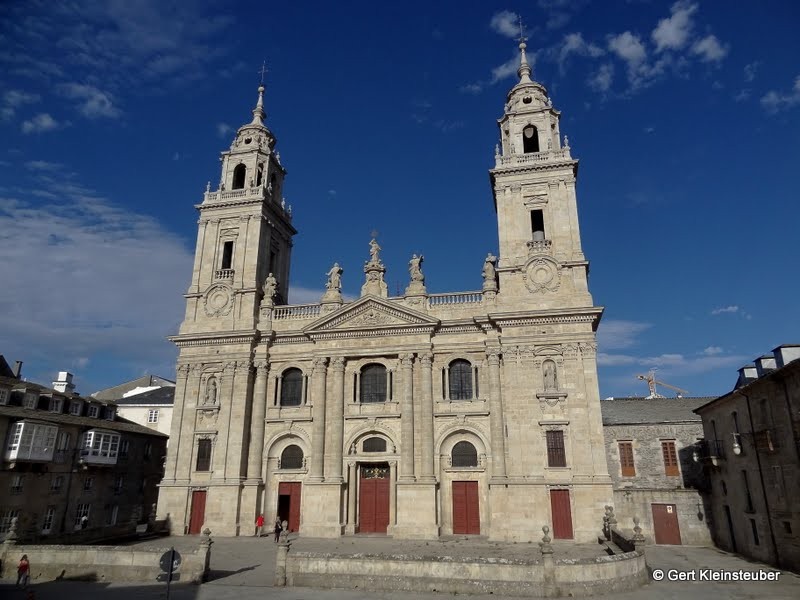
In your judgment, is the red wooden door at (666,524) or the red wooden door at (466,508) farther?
the red wooden door at (666,524)

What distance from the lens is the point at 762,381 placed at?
25.4 m

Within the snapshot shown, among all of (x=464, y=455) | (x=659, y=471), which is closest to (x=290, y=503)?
(x=464, y=455)

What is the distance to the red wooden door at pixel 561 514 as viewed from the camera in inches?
1184

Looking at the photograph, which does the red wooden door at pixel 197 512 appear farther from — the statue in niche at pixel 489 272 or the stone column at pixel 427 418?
the statue in niche at pixel 489 272

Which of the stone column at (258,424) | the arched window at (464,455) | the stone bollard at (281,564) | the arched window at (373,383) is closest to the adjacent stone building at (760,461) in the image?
the arched window at (464,455)

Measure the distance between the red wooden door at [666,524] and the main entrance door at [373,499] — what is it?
57.9 feet

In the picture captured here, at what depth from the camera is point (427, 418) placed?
3378cm

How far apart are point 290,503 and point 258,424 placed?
536 cm

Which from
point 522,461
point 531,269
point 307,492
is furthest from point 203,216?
point 522,461

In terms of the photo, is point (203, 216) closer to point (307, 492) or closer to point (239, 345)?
point (239, 345)

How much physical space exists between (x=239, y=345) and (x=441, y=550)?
19.1m

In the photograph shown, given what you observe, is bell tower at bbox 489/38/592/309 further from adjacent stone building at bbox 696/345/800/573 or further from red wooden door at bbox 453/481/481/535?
red wooden door at bbox 453/481/481/535

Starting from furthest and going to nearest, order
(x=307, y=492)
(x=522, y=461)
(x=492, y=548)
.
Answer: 1. (x=307, y=492)
2. (x=522, y=461)
3. (x=492, y=548)

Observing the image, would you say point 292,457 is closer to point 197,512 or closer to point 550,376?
point 197,512
